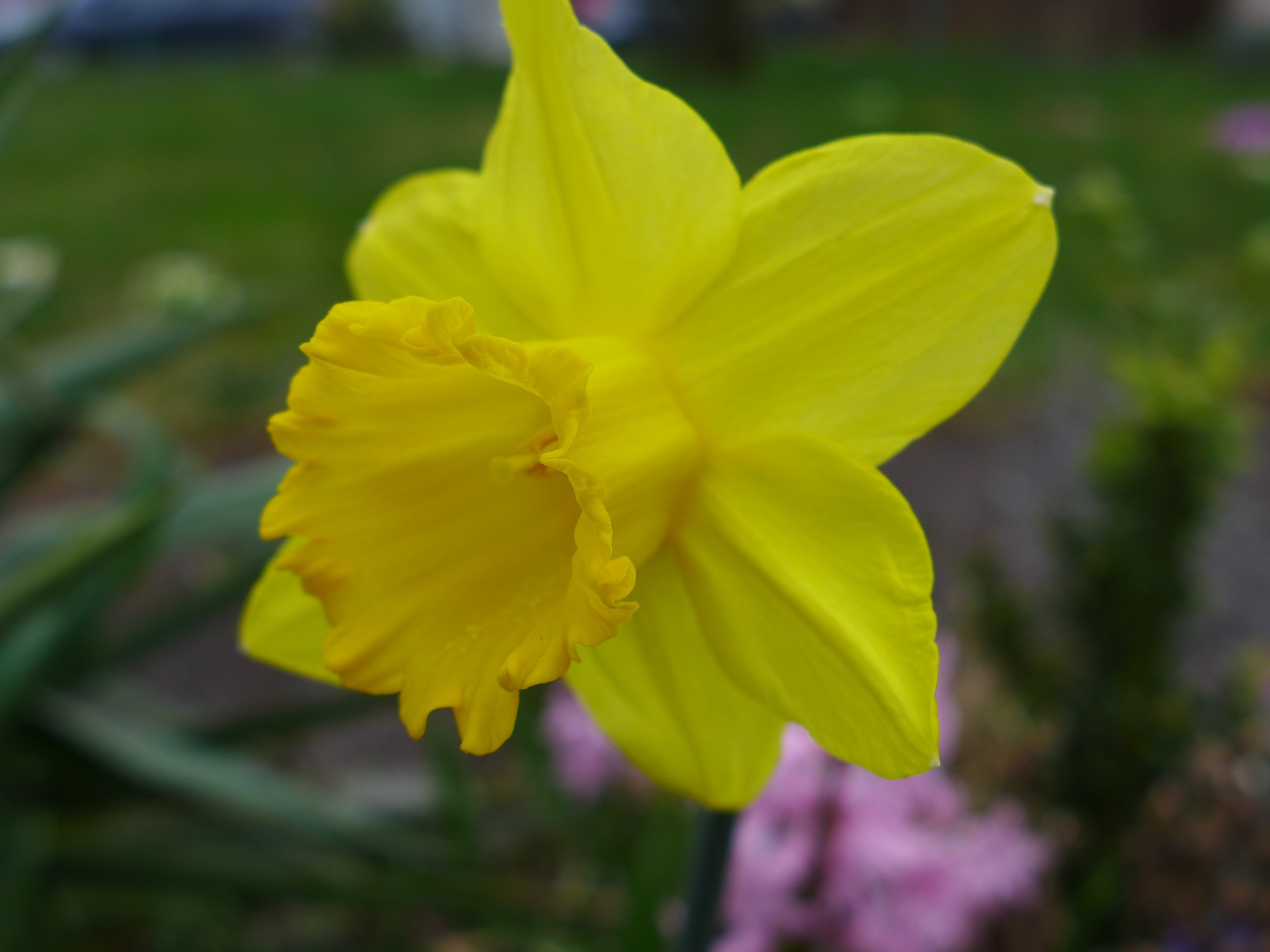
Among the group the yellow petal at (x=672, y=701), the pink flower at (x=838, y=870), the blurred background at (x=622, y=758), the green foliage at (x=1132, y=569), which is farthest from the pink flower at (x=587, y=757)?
the yellow petal at (x=672, y=701)

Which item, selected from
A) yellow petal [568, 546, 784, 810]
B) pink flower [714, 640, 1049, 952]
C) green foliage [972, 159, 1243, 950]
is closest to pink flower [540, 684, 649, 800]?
pink flower [714, 640, 1049, 952]

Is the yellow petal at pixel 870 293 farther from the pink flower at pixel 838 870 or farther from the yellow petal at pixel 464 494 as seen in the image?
the pink flower at pixel 838 870

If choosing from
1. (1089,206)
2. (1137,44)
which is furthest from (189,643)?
(1137,44)

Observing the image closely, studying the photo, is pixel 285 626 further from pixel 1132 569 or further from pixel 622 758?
pixel 1132 569

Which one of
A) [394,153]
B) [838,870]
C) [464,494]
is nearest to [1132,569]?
[838,870]

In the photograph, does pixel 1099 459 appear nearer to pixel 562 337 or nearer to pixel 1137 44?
pixel 562 337

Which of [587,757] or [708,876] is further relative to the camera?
[587,757]
